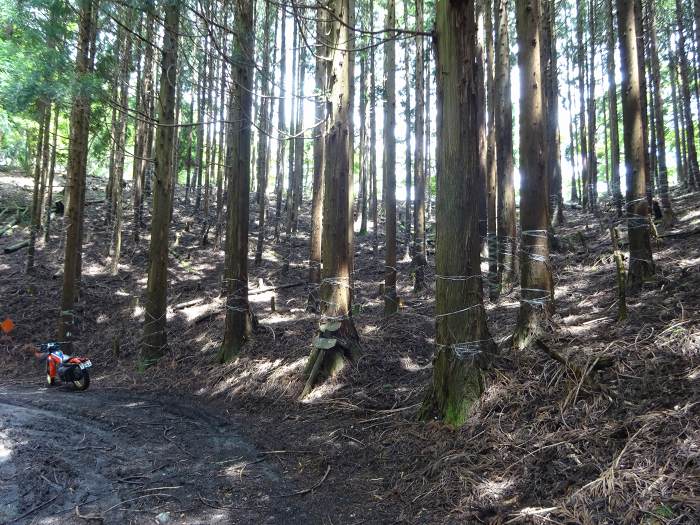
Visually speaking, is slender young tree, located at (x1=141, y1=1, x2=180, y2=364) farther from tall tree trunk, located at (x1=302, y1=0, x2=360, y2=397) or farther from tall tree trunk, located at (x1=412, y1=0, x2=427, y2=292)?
tall tree trunk, located at (x1=412, y1=0, x2=427, y2=292)

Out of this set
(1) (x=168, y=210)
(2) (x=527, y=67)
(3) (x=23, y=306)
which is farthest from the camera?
(3) (x=23, y=306)

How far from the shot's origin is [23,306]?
1334 cm

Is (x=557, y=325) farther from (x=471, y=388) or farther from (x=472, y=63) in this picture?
(x=472, y=63)

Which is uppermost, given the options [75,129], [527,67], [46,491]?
[75,129]

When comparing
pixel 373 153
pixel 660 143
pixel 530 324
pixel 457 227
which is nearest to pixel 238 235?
pixel 457 227

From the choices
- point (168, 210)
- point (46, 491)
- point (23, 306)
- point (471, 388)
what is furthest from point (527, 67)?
point (23, 306)

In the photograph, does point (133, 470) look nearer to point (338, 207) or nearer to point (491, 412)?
point (491, 412)

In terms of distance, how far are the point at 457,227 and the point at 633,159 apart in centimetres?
382

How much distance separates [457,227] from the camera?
4840 millimetres

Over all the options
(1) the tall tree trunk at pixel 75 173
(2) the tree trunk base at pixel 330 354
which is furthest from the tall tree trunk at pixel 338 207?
(1) the tall tree trunk at pixel 75 173

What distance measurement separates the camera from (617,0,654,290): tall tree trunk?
6293 mm

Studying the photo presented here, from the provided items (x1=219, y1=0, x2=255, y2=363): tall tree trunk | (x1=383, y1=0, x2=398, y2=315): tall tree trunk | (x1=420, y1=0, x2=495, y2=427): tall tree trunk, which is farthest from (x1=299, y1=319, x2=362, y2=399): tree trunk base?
(x1=383, y1=0, x2=398, y2=315): tall tree trunk

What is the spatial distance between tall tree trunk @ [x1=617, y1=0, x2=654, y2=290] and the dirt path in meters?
5.52

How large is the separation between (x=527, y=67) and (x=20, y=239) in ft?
68.4
